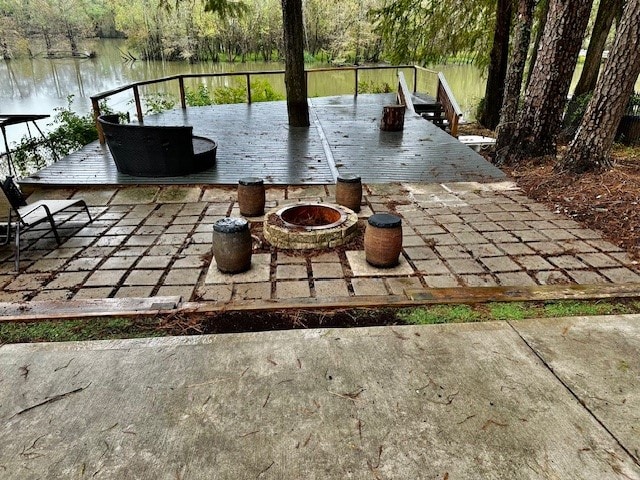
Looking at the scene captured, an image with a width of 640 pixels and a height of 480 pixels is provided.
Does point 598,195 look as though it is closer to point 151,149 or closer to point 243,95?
point 151,149

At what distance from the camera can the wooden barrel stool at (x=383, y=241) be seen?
10.1 ft

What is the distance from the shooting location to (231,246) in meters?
3.04

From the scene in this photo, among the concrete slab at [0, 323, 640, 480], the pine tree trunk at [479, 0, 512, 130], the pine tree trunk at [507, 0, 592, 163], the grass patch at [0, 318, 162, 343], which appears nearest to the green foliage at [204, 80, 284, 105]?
the pine tree trunk at [479, 0, 512, 130]

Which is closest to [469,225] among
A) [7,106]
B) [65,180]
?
[65,180]

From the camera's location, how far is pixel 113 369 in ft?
7.07

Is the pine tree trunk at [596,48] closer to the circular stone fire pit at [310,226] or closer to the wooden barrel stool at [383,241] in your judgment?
the circular stone fire pit at [310,226]

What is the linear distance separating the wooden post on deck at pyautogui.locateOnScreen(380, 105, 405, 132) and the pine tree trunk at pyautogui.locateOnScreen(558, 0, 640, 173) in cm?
339

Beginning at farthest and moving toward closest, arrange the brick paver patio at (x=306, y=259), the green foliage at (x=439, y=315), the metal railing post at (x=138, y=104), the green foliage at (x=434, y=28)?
the green foliage at (x=434, y=28), the metal railing post at (x=138, y=104), the brick paver patio at (x=306, y=259), the green foliage at (x=439, y=315)

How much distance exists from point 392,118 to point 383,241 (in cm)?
555

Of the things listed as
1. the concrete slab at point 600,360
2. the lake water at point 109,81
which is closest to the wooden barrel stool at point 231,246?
the concrete slab at point 600,360

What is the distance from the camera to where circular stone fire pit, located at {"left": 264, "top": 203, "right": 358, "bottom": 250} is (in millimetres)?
3477

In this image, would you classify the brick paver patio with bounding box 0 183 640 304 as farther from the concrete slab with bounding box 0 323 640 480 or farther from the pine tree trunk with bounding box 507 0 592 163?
the pine tree trunk with bounding box 507 0 592 163

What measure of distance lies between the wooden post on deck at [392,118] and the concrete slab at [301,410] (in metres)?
6.27

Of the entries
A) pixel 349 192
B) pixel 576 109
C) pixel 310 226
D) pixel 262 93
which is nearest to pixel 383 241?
pixel 310 226
